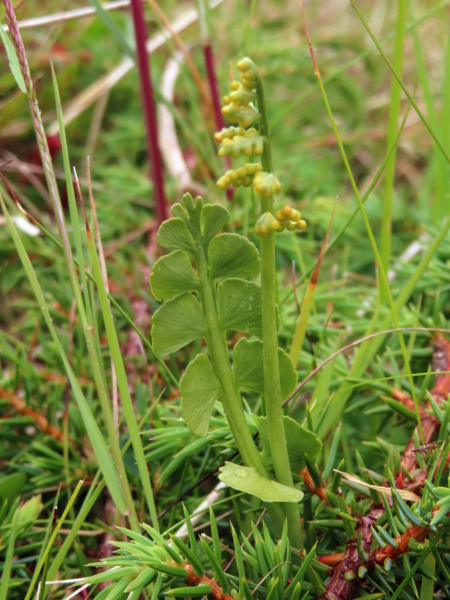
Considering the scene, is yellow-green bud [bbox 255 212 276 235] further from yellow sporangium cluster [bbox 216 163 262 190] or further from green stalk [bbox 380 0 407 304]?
green stalk [bbox 380 0 407 304]

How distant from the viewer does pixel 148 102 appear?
1.13 m

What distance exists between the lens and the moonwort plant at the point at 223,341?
0.57 meters

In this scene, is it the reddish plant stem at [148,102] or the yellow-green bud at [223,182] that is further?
the reddish plant stem at [148,102]

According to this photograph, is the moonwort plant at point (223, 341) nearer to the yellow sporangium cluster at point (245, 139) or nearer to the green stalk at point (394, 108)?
the yellow sporangium cluster at point (245, 139)

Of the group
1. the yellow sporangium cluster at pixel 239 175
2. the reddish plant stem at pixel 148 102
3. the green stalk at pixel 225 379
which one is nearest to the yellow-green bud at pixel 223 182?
the yellow sporangium cluster at pixel 239 175

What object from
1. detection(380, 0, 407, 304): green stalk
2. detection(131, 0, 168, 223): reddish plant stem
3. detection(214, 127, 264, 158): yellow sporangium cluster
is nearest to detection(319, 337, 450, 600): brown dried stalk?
detection(380, 0, 407, 304): green stalk

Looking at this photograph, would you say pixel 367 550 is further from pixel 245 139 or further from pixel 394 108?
pixel 394 108

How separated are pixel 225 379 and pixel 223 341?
4cm

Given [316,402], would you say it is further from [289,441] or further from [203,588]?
[203,588]

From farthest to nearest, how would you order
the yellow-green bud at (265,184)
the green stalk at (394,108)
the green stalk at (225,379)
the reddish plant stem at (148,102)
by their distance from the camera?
the reddish plant stem at (148,102) < the green stalk at (394,108) < the green stalk at (225,379) < the yellow-green bud at (265,184)

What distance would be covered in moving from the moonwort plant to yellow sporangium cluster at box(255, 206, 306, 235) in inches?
2.6

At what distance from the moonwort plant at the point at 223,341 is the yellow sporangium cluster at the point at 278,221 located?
2.6 inches

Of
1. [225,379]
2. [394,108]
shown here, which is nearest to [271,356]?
[225,379]

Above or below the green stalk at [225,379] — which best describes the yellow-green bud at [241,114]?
above
